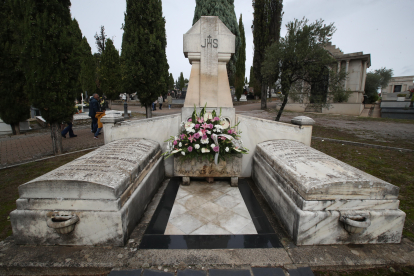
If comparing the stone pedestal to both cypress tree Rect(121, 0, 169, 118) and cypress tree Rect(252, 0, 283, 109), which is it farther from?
cypress tree Rect(252, 0, 283, 109)

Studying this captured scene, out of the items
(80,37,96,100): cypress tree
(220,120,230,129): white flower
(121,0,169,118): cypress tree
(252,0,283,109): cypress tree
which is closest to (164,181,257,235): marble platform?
(220,120,230,129): white flower

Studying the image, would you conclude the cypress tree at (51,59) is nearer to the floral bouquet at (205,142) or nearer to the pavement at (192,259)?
the floral bouquet at (205,142)

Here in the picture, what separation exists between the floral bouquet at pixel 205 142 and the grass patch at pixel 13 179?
2217 millimetres

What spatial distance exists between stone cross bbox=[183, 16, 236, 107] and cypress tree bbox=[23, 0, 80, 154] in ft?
12.2

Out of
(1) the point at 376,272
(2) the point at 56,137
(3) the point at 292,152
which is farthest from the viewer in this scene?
(2) the point at 56,137

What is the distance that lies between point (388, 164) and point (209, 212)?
4.81 metres

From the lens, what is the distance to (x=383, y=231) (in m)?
2.22

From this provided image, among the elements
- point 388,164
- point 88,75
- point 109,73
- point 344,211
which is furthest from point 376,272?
point 88,75

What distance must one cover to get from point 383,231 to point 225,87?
A: 3252mm

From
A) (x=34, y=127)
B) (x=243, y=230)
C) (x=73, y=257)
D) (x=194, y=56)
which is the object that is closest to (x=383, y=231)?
(x=243, y=230)

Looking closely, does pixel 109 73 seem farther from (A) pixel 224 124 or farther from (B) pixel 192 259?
(B) pixel 192 259

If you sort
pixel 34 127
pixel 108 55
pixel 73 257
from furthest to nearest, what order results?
pixel 108 55, pixel 34 127, pixel 73 257

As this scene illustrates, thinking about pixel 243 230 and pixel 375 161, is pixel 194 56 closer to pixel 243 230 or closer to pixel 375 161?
pixel 243 230

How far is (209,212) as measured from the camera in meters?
2.93
